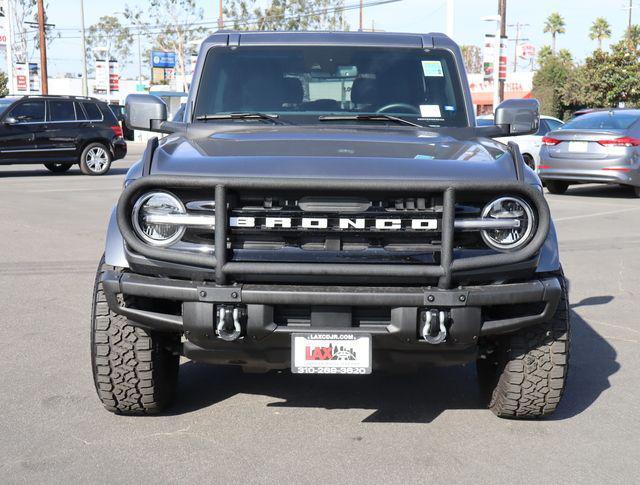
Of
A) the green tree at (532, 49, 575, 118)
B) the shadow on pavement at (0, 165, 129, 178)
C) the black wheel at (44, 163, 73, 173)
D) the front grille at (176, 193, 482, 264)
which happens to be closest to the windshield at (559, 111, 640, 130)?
the shadow on pavement at (0, 165, 129, 178)

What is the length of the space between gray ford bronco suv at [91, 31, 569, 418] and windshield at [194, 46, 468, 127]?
1.03m

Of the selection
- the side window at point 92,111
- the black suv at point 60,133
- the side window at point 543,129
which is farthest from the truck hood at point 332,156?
the side window at point 92,111

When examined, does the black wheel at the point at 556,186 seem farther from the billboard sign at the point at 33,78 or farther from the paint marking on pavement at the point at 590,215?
the billboard sign at the point at 33,78

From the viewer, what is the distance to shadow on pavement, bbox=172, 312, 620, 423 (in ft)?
15.5

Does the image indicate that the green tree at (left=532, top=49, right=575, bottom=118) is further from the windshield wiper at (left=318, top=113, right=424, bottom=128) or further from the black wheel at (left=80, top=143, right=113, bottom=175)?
the windshield wiper at (left=318, top=113, right=424, bottom=128)

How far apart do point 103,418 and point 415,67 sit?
2.73 meters

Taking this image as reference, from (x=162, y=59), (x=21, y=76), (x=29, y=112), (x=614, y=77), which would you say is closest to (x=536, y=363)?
(x=29, y=112)

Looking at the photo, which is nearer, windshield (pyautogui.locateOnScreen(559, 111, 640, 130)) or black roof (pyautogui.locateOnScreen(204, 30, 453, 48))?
black roof (pyautogui.locateOnScreen(204, 30, 453, 48))

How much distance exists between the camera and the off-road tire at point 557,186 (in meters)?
17.3

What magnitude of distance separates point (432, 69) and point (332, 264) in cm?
225

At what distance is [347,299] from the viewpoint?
3.69 metres

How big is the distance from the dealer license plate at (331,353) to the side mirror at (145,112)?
209 centimetres

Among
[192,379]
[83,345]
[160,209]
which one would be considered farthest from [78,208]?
[160,209]

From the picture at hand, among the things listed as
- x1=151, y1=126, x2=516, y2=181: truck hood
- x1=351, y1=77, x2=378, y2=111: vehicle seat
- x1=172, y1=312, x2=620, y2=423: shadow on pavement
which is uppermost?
x1=351, y1=77, x2=378, y2=111: vehicle seat
